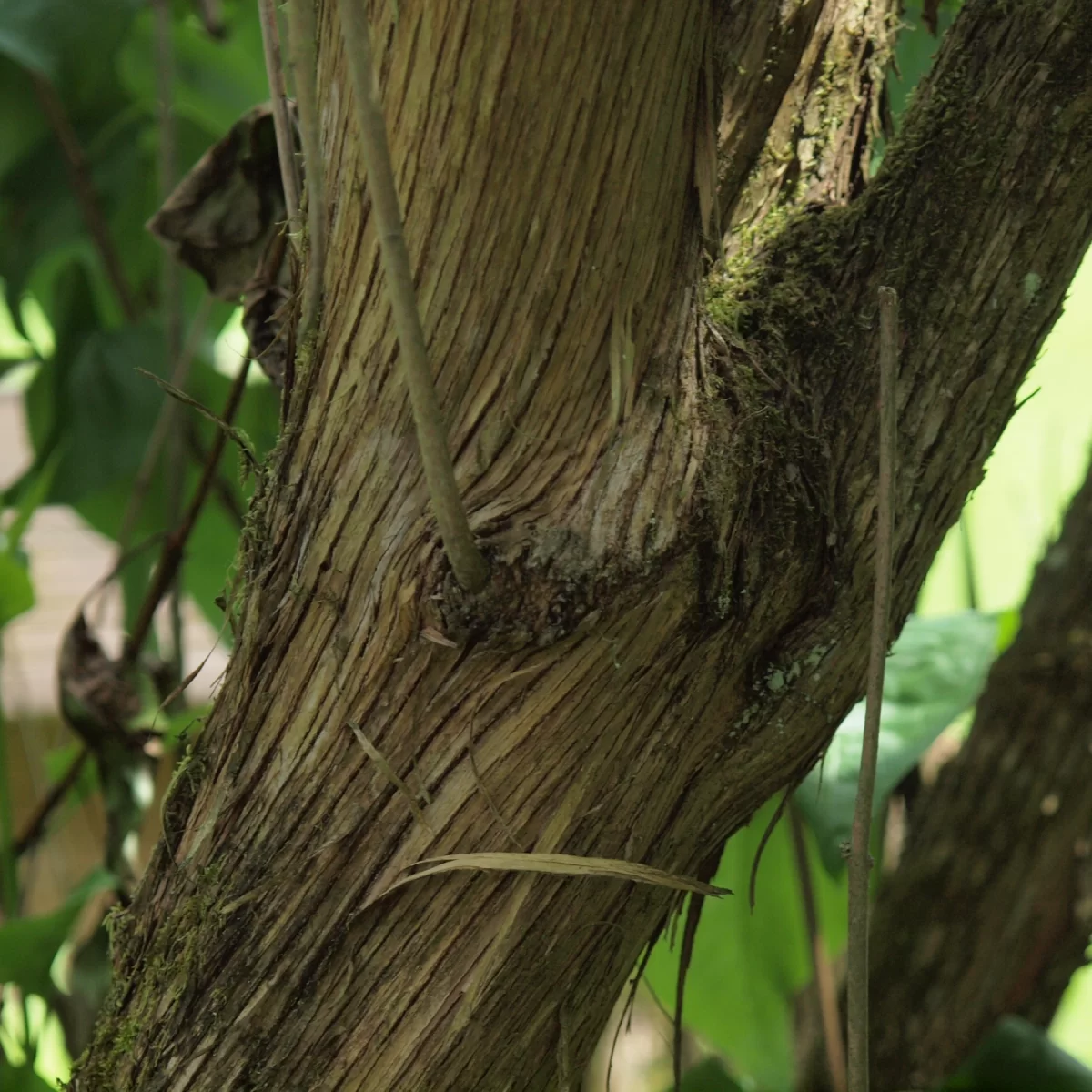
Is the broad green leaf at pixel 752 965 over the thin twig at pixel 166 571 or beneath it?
beneath

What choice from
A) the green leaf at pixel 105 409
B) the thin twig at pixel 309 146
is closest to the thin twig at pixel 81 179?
the green leaf at pixel 105 409

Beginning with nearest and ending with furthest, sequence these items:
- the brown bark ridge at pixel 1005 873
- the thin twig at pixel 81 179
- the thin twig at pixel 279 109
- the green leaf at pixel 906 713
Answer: the thin twig at pixel 279 109
the green leaf at pixel 906 713
the brown bark ridge at pixel 1005 873
the thin twig at pixel 81 179

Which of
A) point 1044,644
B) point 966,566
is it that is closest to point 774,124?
point 1044,644

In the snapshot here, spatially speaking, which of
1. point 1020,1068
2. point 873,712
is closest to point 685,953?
point 873,712

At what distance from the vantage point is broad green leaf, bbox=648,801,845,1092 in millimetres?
774

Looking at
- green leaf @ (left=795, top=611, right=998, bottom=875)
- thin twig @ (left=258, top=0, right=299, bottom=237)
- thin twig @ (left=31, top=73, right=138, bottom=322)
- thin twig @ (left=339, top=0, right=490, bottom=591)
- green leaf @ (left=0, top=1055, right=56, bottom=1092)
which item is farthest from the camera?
thin twig @ (left=31, top=73, right=138, bottom=322)

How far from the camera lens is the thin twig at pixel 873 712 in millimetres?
309

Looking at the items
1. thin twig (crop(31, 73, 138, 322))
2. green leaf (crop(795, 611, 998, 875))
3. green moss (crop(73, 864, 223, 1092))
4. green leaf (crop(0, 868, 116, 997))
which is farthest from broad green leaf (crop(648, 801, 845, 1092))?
thin twig (crop(31, 73, 138, 322))

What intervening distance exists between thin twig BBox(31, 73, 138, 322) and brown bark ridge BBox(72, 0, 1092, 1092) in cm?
61

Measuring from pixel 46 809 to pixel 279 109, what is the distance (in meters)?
0.60

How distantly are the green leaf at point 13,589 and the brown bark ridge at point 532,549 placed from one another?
0.39 metres

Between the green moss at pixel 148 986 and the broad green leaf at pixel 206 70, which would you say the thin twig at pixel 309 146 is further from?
the broad green leaf at pixel 206 70

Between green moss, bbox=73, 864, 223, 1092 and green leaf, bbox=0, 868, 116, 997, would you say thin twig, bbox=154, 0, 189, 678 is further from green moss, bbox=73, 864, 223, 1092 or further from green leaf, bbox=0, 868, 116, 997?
green moss, bbox=73, 864, 223, 1092

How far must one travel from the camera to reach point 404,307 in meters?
0.26
